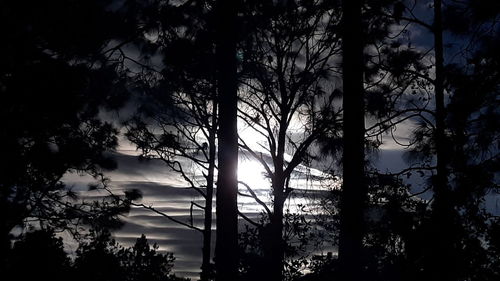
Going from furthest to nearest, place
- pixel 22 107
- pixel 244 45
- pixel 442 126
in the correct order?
1. pixel 244 45
2. pixel 22 107
3. pixel 442 126

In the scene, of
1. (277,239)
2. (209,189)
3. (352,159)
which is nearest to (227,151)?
(352,159)

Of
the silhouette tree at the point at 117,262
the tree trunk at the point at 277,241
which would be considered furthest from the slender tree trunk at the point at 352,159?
the silhouette tree at the point at 117,262

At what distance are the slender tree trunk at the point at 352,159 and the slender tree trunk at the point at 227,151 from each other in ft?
6.64

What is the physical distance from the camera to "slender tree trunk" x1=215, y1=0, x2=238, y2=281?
8836 mm

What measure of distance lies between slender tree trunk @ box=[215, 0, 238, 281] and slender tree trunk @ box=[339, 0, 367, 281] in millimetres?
2022

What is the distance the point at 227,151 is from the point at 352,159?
8.05 feet

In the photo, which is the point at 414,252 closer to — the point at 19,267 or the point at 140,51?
the point at 140,51

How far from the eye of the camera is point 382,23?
11852 millimetres

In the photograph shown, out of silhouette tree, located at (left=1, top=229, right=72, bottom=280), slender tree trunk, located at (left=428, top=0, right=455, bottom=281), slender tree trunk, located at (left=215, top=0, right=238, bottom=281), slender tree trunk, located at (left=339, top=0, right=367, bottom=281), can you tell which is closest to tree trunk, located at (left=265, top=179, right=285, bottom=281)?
slender tree trunk, located at (left=428, top=0, right=455, bottom=281)

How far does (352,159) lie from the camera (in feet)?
24.3

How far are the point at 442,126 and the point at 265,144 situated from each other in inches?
305

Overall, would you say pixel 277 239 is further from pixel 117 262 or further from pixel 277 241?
pixel 117 262

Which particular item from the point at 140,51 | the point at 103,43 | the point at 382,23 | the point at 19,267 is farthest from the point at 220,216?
the point at 19,267

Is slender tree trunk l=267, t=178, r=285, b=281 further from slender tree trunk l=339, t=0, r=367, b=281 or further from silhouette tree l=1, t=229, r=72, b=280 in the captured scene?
silhouette tree l=1, t=229, r=72, b=280
